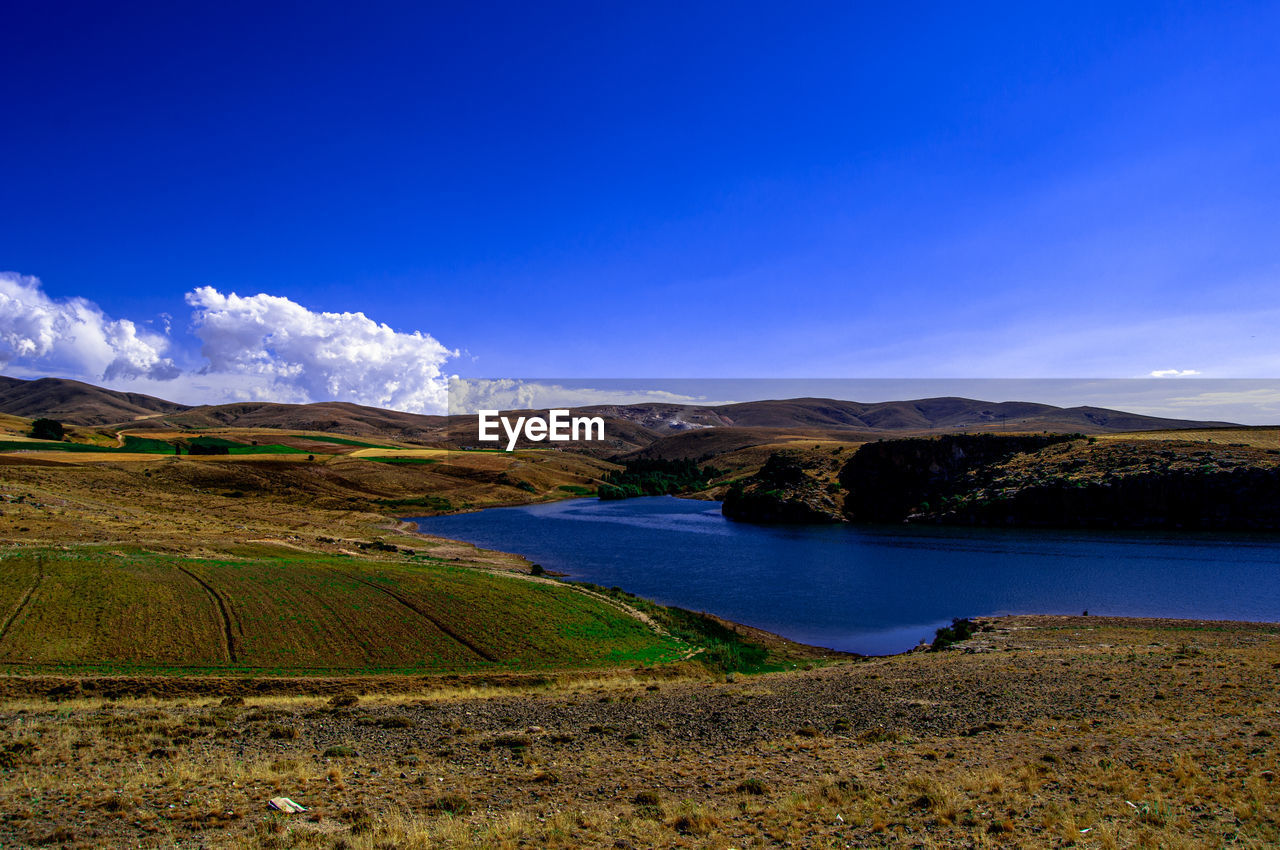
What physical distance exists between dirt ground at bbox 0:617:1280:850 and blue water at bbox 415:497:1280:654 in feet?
46.7

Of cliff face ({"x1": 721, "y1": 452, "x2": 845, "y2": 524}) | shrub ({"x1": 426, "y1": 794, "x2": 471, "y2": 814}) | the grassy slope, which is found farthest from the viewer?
cliff face ({"x1": 721, "y1": 452, "x2": 845, "y2": 524})

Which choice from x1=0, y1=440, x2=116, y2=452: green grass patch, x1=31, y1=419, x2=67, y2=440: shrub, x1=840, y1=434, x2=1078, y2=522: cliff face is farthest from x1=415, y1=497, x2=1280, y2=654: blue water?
x1=31, y1=419, x2=67, y2=440: shrub

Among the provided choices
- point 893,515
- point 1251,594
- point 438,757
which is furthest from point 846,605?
point 893,515

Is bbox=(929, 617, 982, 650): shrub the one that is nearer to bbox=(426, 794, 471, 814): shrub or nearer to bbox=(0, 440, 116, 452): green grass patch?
bbox=(426, 794, 471, 814): shrub

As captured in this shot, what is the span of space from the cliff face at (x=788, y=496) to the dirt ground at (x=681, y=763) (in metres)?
→ 62.8

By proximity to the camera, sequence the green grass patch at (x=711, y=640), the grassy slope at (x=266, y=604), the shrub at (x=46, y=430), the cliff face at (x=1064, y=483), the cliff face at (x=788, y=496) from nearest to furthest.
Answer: the grassy slope at (x=266, y=604) → the green grass patch at (x=711, y=640) → the cliff face at (x=1064, y=483) → the cliff face at (x=788, y=496) → the shrub at (x=46, y=430)

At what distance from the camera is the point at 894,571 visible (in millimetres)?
48875

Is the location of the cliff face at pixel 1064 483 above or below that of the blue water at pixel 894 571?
above

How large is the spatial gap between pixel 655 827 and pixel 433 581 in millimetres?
28871

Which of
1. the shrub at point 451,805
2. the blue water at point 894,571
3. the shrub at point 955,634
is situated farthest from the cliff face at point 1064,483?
the shrub at point 451,805

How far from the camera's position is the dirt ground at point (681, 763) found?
9266 mm

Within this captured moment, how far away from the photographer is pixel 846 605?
38.2 m

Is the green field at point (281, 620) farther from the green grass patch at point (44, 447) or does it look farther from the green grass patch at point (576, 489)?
the green grass patch at point (576, 489)

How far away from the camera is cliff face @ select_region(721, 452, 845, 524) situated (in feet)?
275
